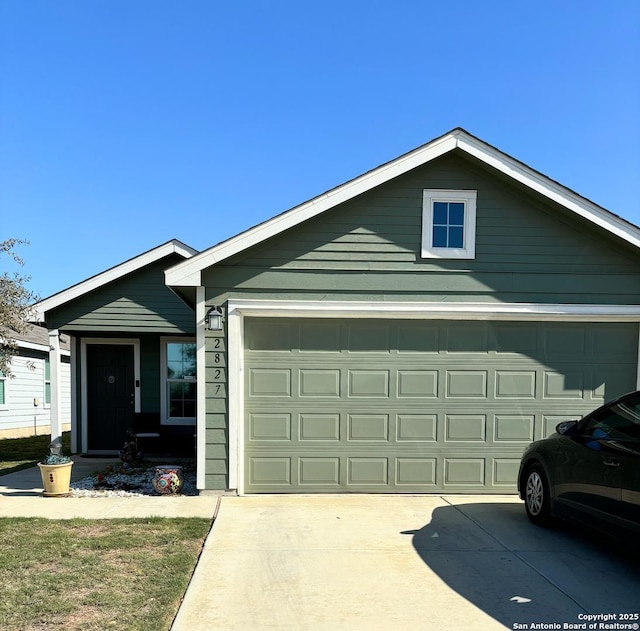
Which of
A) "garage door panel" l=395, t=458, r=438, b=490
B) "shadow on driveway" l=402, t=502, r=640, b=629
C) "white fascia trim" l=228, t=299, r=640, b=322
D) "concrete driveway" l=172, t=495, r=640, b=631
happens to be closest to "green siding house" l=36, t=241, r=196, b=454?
"white fascia trim" l=228, t=299, r=640, b=322

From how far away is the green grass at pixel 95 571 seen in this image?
3.31 m

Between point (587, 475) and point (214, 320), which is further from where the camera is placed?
point (214, 320)

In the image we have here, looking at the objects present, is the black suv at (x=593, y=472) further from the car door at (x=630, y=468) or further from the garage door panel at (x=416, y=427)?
the garage door panel at (x=416, y=427)

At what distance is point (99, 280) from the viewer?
8.44m

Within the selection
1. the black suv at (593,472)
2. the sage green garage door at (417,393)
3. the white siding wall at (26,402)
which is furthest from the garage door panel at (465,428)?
the white siding wall at (26,402)

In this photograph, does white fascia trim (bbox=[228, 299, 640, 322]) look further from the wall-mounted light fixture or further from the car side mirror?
the car side mirror

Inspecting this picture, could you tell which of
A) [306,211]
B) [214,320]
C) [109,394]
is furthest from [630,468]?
[109,394]

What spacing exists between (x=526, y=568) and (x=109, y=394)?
27.5 ft

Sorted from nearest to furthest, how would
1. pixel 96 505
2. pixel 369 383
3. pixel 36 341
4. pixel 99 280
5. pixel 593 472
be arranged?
pixel 593 472 → pixel 96 505 → pixel 369 383 → pixel 99 280 → pixel 36 341

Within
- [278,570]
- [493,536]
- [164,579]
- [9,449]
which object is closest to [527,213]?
[493,536]

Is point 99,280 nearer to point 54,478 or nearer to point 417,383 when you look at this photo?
point 54,478

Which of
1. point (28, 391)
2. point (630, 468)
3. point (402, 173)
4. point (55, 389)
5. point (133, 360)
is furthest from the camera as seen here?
point (28, 391)

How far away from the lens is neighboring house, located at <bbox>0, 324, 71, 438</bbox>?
14.9 metres

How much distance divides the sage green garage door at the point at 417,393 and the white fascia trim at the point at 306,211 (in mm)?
1022
